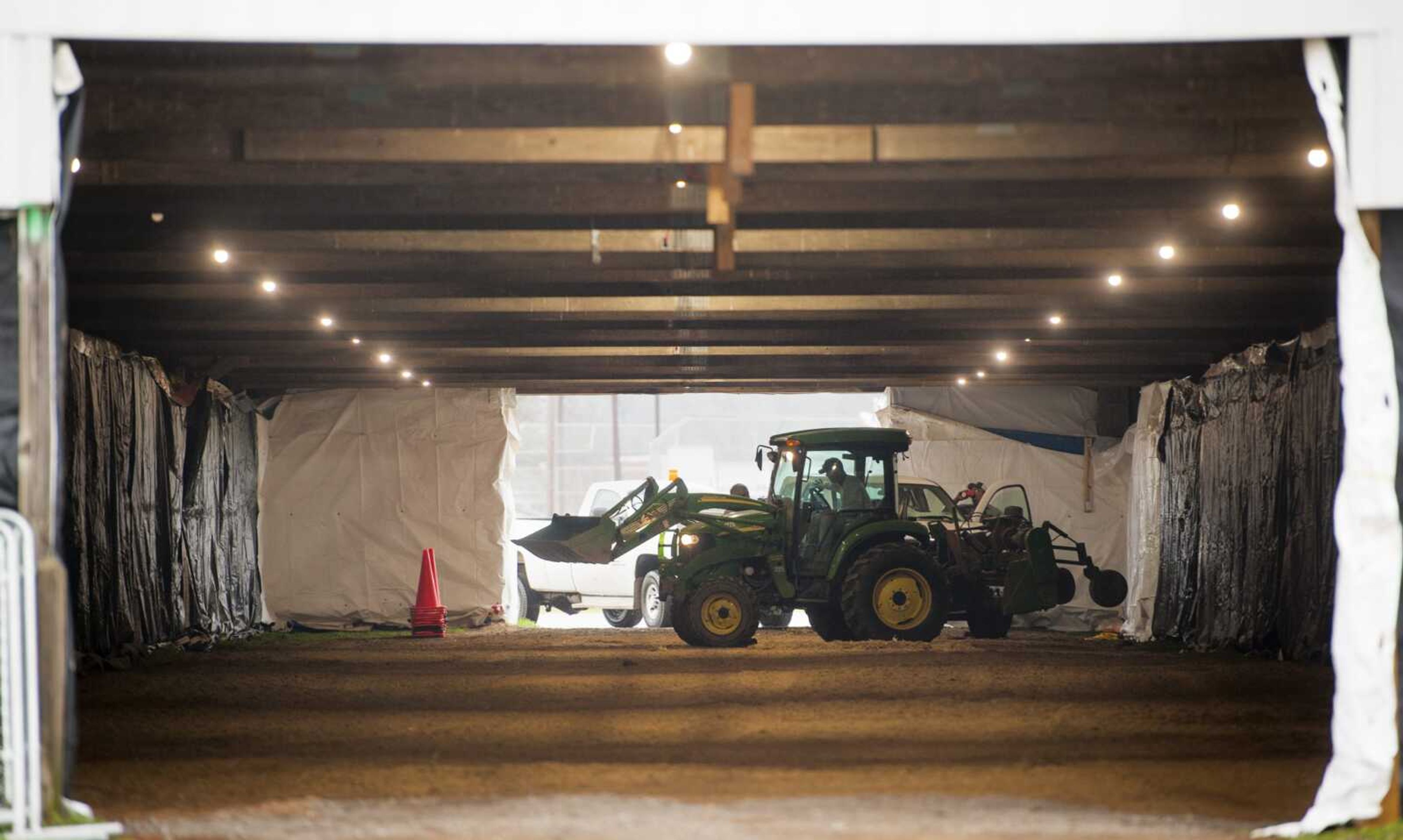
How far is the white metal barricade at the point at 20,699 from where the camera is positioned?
20.4 feet

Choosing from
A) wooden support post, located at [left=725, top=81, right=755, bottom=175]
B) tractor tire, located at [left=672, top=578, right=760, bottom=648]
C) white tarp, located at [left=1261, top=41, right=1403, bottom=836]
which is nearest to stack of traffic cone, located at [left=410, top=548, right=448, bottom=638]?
tractor tire, located at [left=672, top=578, right=760, bottom=648]

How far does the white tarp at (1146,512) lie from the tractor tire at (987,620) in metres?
1.62

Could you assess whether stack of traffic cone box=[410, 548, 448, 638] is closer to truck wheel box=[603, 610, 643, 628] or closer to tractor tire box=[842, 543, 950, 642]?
truck wheel box=[603, 610, 643, 628]

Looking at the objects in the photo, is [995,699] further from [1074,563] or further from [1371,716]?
[1074,563]

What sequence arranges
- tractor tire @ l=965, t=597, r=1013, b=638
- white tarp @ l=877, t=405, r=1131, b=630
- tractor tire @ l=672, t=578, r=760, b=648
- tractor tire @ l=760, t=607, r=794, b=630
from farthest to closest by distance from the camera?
white tarp @ l=877, t=405, r=1131, b=630 → tractor tire @ l=760, t=607, r=794, b=630 → tractor tire @ l=965, t=597, r=1013, b=638 → tractor tire @ l=672, t=578, r=760, b=648

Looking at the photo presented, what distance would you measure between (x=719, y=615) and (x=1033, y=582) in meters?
3.50

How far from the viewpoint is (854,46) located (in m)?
8.09

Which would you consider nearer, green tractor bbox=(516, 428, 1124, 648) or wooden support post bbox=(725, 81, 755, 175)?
wooden support post bbox=(725, 81, 755, 175)

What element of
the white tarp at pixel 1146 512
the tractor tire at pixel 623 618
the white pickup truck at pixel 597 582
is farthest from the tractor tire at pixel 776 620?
the white tarp at pixel 1146 512

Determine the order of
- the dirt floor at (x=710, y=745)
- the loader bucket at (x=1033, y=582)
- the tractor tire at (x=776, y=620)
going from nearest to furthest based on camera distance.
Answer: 1. the dirt floor at (x=710, y=745)
2. the loader bucket at (x=1033, y=582)
3. the tractor tire at (x=776, y=620)

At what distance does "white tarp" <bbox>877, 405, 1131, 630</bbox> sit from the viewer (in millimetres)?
20734

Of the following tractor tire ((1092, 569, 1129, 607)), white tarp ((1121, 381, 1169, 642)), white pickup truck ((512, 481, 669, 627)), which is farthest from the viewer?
white pickup truck ((512, 481, 669, 627))

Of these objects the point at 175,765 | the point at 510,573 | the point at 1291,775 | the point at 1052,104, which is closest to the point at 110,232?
the point at 175,765

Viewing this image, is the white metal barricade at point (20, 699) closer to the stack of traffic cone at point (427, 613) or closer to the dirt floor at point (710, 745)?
the dirt floor at point (710, 745)
